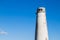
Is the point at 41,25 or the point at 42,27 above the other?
the point at 41,25

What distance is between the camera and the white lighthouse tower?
18328 mm

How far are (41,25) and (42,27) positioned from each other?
373mm

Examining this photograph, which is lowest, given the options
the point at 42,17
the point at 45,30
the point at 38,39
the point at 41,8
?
the point at 38,39

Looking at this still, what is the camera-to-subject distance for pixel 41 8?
62.2 ft

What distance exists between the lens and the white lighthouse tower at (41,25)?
60.1ft

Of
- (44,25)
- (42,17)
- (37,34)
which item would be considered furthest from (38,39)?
(42,17)

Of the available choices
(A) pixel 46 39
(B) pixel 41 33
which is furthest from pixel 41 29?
(A) pixel 46 39

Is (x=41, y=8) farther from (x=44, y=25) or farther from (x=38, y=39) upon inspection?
(x=38, y=39)

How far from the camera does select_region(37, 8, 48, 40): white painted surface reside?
60.1 feet

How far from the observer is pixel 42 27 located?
1855 centimetres

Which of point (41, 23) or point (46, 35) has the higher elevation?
point (41, 23)

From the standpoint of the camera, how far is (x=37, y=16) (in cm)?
1908

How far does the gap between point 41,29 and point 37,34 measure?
1.03 metres

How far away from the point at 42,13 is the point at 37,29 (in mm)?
2762
